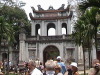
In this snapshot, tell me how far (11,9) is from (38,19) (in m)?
7.11

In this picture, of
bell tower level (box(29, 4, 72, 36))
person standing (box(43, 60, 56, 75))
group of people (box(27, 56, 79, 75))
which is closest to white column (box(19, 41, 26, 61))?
bell tower level (box(29, 4, 72, 36))

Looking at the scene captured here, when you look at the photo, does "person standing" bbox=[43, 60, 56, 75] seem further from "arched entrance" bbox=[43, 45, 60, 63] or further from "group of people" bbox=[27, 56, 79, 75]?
"arched entrance" bbox=[43, 45, 60, 63]

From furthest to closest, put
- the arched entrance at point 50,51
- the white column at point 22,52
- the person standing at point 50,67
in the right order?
the arched entrance at point 50,51, the white column at point 22,52, the person standing at point 50,67

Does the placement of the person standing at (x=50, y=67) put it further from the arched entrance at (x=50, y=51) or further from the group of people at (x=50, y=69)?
the arched entrance at (x=50, y=51)

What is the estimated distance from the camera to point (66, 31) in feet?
120

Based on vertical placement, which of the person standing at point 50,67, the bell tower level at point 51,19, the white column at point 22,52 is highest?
the bell tower level at point 51,19

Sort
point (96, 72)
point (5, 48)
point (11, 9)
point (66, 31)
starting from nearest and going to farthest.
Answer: point (96, 72), point (5, 48), point (66, 31), point (11, 9)

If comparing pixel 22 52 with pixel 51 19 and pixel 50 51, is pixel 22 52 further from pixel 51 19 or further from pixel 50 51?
pixel 51 19

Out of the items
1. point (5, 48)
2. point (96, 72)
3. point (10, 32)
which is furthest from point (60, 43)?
point (96, 72)

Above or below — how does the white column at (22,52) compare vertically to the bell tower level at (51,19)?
below

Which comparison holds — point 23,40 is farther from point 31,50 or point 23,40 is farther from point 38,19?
point 38,19

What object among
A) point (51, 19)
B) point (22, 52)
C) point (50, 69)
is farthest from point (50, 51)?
point (50, 69)

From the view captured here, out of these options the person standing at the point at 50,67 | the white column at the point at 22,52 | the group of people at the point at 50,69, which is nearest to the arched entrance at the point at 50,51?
the white column at the point at 22,52

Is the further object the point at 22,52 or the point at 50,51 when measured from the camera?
the point at 50,51
